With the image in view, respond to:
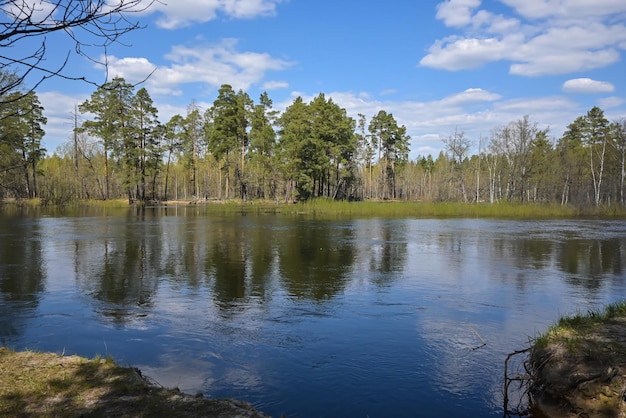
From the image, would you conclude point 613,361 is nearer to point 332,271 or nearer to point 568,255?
point 332,271

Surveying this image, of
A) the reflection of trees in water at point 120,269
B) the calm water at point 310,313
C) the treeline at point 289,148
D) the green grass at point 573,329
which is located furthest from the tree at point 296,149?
the green grass at point 573,329

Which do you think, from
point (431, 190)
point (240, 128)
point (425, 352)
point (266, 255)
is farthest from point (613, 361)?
point (431, 190)

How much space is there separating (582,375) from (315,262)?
11399mm

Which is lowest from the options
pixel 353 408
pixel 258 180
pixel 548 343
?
pixel 353 408

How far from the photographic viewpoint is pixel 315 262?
52.9 feet

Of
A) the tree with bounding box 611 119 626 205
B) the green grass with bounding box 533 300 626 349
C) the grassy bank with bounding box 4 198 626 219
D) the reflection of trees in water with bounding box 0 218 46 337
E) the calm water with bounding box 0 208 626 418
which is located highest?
the tree with bounding box 611 119 626 205

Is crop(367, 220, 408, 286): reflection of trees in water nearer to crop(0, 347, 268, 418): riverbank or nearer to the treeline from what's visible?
crop(0, 347, 268, 418): riverbank

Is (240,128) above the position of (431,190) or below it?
above

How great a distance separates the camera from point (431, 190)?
370 ft

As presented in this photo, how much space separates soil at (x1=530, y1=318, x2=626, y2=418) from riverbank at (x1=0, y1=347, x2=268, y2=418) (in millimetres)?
3531

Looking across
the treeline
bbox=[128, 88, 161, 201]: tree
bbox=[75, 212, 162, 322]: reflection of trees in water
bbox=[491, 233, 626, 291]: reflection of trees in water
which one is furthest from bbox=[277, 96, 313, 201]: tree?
bbox=[491, 233, 626, 291]: reflection of trees in water

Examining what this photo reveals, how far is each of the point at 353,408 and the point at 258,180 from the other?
7950 cm

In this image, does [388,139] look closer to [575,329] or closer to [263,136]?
[263,136]

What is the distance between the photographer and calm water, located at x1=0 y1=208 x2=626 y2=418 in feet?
19.9
